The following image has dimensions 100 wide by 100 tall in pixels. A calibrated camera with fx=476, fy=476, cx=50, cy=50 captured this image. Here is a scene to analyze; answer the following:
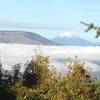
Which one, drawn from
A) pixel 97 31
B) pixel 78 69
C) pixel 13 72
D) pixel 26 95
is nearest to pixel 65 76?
pixel 78 69

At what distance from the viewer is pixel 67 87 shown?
51906 mm

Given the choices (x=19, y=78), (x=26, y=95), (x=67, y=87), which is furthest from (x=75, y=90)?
(x=19, y=78)

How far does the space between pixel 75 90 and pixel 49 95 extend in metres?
2.92

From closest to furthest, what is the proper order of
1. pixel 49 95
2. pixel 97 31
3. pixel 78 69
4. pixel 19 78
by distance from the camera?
pixel 97 31
pixel 49 95
pixel 78 69
pixel 19 78

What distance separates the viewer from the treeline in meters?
51.4

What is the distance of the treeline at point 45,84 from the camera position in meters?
51.4

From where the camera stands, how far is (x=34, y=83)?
58500 mm

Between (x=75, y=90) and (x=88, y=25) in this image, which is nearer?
(x=88, y=25)

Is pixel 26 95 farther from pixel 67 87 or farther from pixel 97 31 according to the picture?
pixel 97 31

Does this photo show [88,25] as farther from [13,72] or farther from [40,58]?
[13,72]

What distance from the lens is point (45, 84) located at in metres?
53.4

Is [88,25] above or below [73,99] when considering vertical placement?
above

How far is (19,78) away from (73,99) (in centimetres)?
959

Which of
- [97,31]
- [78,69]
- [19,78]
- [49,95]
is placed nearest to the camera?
[97,31]
